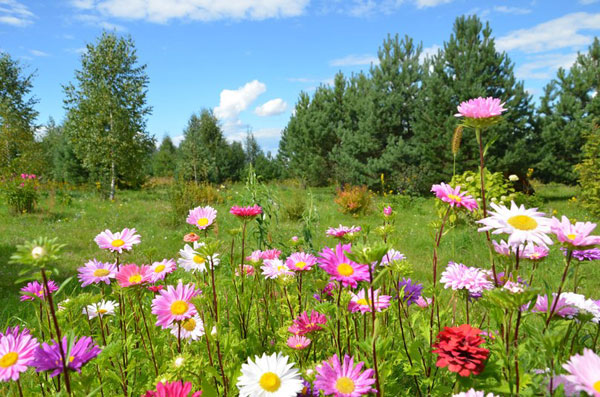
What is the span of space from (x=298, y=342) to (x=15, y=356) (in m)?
0.78

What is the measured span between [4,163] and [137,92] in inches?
196

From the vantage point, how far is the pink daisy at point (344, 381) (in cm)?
84

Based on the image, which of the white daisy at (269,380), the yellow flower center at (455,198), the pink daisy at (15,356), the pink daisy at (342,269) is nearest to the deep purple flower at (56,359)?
the pink daisy at (15,356)

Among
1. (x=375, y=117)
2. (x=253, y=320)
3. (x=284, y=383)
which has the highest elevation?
(x=375, y=117)

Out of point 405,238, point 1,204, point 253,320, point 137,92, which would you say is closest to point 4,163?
point 1,204

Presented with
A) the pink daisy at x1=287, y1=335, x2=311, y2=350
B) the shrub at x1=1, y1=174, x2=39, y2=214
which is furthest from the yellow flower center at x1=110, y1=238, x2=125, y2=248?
the shrub at x1=1, y1=174, x2=39, y2=214

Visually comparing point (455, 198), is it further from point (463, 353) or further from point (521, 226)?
point (463, 353)

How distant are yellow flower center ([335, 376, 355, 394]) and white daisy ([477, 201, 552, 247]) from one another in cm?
48

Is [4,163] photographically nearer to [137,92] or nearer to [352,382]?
[137,92]

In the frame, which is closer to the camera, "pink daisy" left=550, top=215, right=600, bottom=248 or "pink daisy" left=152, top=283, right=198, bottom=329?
"pink daisy" left=550, top=215, right=600, bottom=248

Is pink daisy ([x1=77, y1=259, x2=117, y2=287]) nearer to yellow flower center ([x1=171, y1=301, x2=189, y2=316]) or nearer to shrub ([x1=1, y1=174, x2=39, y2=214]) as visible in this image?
yellow flower center ([x1=171, y1=301, x2=189, y2=316])

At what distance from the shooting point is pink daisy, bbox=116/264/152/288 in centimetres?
122

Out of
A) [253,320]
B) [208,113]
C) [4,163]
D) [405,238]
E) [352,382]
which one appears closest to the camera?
[352,382]

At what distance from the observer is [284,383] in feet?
2.96
